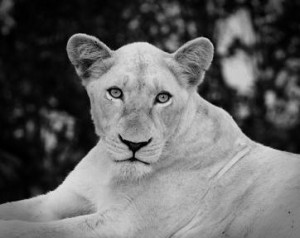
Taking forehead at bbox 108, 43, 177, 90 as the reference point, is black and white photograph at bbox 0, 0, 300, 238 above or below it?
below

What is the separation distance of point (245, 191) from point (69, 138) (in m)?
8.25

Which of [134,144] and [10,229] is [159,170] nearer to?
[134,144]

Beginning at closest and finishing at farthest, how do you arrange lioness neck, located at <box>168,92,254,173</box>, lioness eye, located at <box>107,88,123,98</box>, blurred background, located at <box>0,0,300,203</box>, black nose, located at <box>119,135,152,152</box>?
black nose, located at <box>119,135,152,152</box>
lioness eye, located at <box>107,88,123,98</box>
lioness neck, located at <box>168,92,254,173</box>
blurred background, located at <box>0,0,300,203</box>

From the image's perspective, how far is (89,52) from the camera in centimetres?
494

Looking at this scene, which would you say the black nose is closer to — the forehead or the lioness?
the lioness

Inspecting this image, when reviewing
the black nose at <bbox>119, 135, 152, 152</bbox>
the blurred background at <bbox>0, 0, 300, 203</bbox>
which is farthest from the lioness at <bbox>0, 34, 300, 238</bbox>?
the blurred background at <bbox>0, 0, 300, 203</bbox>

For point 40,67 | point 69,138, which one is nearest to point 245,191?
point 69,138

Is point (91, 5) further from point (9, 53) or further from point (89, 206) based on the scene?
point (89, 206)

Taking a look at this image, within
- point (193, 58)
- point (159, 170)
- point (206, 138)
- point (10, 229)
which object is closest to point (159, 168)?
point (159, 170)

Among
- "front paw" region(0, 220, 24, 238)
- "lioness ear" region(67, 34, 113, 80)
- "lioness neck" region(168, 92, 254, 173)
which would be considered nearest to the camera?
"front paw" region(0, 220, 24, 238)

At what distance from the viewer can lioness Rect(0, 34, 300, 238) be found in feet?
15.1

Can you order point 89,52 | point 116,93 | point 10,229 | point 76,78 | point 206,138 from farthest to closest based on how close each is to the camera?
point 76,78 < point 206,138 < point 89,52 < point 116,93 < point 10,229

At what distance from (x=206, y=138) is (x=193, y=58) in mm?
547

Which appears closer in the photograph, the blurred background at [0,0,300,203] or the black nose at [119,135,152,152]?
the black nose at [119,135,152,152]
